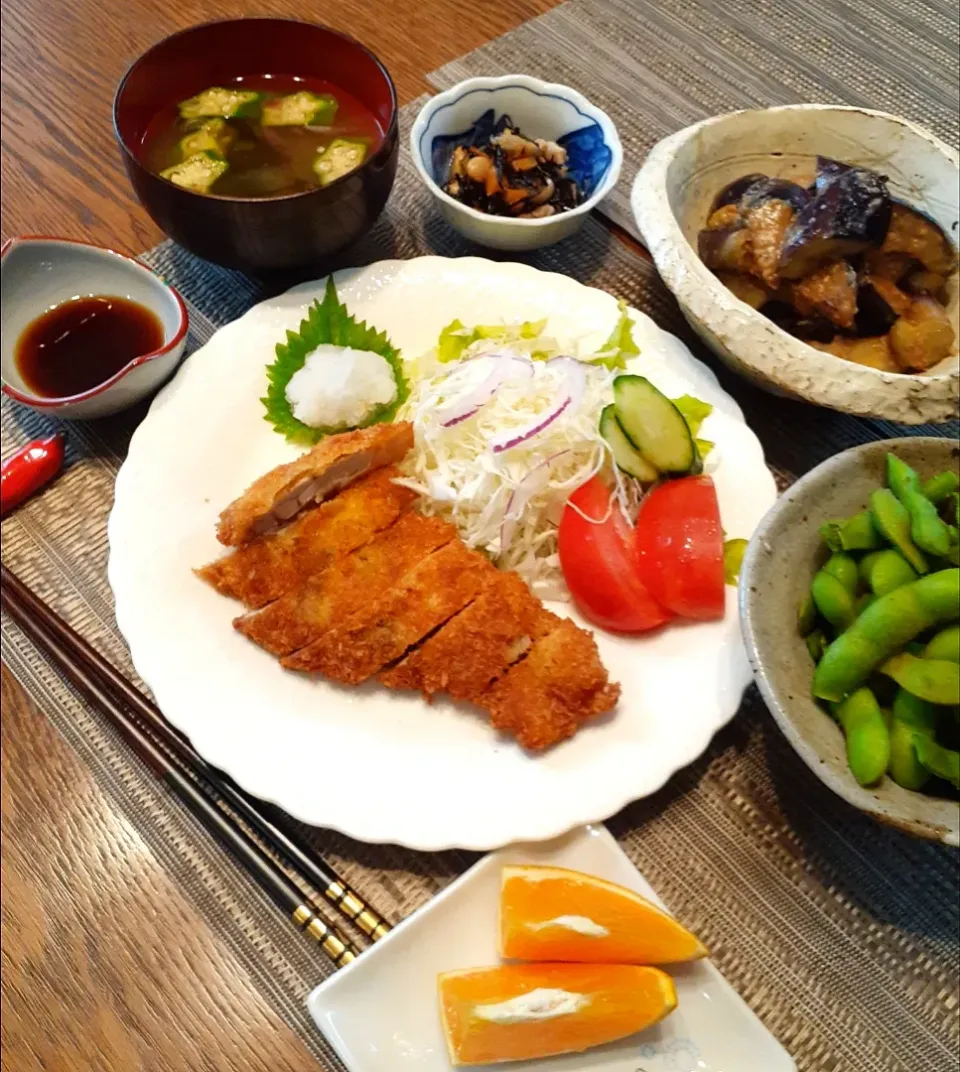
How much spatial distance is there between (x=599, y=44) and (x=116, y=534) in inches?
89.8

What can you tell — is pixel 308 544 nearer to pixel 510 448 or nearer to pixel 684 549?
pixel 510 448

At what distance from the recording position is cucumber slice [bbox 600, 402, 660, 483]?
1887 mm

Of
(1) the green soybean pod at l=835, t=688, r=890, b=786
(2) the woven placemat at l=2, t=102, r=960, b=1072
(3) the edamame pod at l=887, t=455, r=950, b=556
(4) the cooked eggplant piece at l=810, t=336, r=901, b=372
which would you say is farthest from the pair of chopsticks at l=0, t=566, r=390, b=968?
(4) the cooked eggplant piece at l=810, t=336, r=901, b=372

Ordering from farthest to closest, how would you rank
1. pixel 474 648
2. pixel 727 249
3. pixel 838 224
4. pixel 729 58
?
1. pixel 729 58
2. pixel 727 249
3. pixel 838 224
4. pixel 474 648

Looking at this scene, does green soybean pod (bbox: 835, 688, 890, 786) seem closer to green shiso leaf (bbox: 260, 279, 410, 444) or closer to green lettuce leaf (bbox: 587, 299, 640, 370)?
green lettuce leaf (bbox: 587, 299, 640, 370)

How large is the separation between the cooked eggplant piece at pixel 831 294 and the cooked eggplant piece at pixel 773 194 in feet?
0.61

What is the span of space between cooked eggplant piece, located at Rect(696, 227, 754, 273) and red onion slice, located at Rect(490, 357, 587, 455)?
1.31 feet

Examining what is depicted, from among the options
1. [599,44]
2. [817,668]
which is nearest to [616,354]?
[817,668]

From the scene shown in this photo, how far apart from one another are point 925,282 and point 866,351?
10.6 inches

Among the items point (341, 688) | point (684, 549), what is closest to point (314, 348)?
point (341, 688)

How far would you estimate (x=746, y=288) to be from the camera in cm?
194

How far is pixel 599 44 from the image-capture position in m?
2.72

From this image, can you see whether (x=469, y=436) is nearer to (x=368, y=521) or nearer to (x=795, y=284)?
(x=368, y=521)

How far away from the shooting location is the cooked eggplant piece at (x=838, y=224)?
1.83 m
